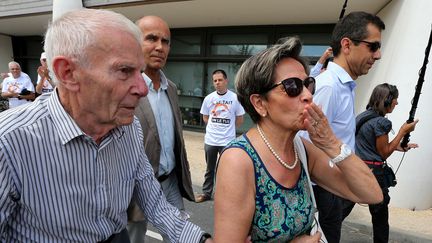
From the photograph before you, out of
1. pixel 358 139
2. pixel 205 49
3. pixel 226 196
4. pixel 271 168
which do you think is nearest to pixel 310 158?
pixel 271 168

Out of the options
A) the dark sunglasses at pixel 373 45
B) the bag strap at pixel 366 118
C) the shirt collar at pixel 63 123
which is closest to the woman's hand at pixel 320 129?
the shirt collar at pixel 63 123

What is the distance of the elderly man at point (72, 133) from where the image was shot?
1160mm

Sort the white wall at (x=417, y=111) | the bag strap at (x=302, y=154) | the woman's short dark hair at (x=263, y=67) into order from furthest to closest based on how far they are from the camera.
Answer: the white wall at (x=417, y=111) → the bag strap at (x=302, y=154) → the woman's short dark hair at (x=263, y=67)

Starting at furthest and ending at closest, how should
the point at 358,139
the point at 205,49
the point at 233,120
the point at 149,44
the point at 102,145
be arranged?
the point at 205,49 → the point at 233,120 → the point at 358,139 → the point at 149,44 → the point at 102,145

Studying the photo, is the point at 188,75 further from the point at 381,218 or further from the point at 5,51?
the point at 5,51

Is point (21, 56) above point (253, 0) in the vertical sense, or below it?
below

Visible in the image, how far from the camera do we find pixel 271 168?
60.9 inches

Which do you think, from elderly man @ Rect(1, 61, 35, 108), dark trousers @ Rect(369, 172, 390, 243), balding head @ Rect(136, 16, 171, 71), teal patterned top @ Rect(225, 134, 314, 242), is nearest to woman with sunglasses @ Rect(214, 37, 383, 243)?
teal patterned top @ Rect(225, 134, 314, 242)

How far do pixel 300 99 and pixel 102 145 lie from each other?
955mm

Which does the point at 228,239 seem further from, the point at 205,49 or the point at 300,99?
the point at 205,49

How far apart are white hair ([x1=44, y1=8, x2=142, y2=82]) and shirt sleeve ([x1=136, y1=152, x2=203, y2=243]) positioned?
2.26ft

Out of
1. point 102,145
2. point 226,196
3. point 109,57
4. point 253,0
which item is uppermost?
point 253,0

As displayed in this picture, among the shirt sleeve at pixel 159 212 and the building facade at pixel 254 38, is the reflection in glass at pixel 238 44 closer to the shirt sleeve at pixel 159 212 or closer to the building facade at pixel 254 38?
the building facade at pixel 254 38

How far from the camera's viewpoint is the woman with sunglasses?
4.69 ft
